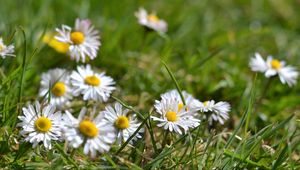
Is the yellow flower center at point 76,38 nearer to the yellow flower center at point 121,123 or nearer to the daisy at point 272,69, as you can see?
the yellow flower center at point 121,123

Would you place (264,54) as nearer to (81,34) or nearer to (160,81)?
(160,81)

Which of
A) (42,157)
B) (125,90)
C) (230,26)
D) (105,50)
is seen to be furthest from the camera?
(230,26)

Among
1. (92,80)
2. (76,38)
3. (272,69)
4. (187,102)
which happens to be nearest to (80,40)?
(76,38)

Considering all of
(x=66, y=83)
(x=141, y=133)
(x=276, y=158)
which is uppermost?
(x=66, y=83)

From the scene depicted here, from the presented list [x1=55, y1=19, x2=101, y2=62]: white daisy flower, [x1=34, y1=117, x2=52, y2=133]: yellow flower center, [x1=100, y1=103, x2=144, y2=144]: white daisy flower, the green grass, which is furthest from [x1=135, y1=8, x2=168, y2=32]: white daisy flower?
[x1=34, y1=117, x2=52, y2=133]: yellow flower center

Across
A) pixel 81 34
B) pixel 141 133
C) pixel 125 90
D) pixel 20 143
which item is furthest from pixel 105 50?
pixel 20 143

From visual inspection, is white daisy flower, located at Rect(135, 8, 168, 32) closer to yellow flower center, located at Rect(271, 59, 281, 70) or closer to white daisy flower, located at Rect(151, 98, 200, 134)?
yellow flower center, located at Rect(271, 59, 281, 70)

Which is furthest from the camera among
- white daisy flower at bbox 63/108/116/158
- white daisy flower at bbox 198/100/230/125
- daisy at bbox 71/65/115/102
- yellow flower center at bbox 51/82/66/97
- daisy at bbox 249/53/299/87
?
daisy at bbox 249/53/299/87
